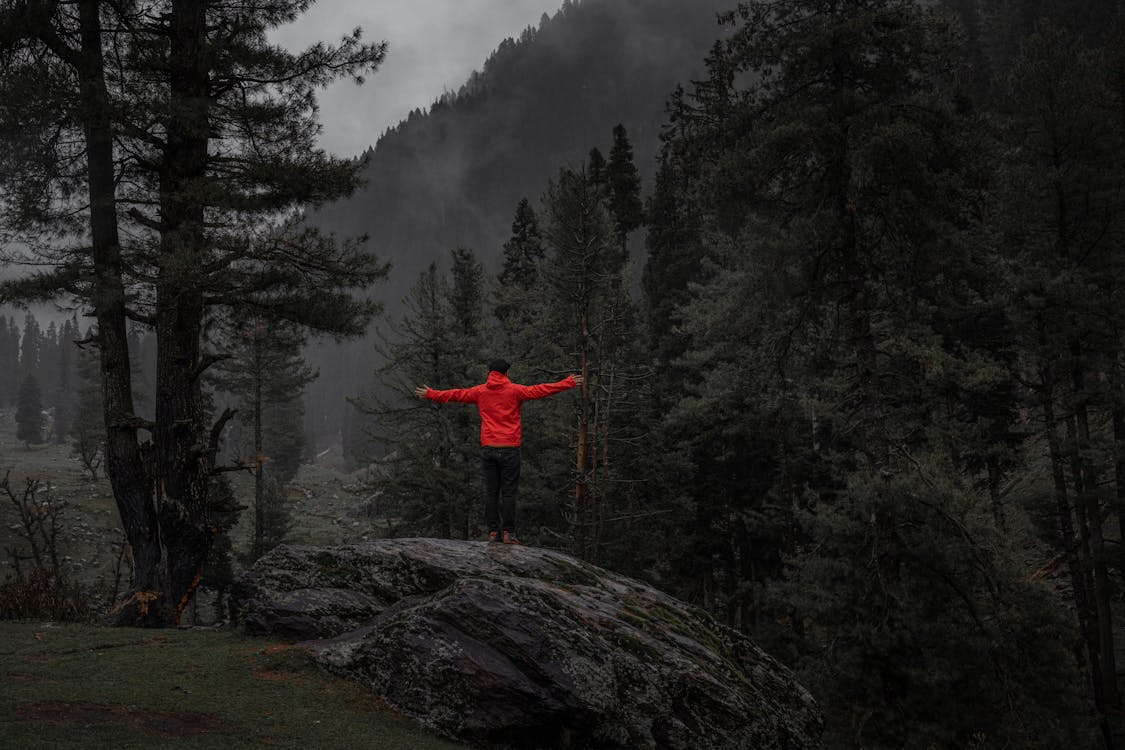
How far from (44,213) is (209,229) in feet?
10.7

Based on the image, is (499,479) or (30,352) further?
(30,352)

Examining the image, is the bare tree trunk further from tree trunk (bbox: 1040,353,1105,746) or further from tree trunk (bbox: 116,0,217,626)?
tree trunk (bbox: 116,0,217,626)

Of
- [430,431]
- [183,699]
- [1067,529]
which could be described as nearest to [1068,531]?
[1067,529]

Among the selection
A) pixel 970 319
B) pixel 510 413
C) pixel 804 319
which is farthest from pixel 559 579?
pixel 970 319

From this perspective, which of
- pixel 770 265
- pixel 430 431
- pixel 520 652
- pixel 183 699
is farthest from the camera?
pixel 430 431

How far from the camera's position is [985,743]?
1091 cm

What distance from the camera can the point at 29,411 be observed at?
7575 centimetres

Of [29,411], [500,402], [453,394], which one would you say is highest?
[453,394]

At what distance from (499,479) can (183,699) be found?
14.7 feet

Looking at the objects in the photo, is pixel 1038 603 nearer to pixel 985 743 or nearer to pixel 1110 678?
pixel 985 743

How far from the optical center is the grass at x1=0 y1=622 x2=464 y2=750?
4297 millimetres

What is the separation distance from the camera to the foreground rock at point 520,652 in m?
5.79

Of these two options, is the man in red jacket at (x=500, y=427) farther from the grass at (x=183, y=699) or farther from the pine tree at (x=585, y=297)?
the pine tree at (x=585, y=297)

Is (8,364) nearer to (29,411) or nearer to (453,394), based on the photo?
(29,411)
